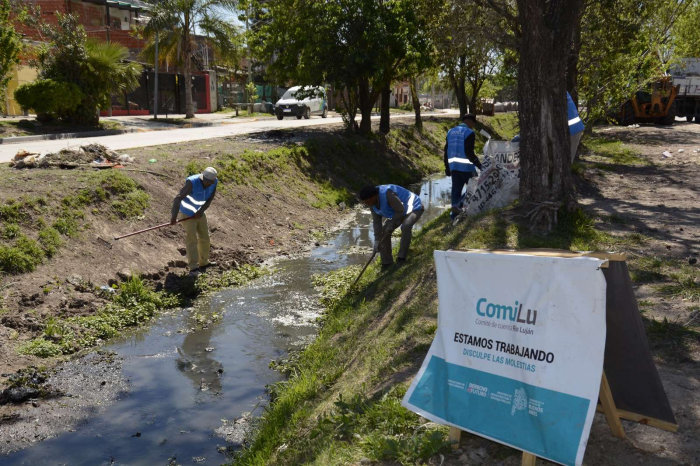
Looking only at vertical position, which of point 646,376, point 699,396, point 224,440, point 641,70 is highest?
point 641,70

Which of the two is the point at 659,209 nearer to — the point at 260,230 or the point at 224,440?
the point at 260,230

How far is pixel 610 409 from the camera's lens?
12.2 ft

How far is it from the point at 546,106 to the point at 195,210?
17.9ft

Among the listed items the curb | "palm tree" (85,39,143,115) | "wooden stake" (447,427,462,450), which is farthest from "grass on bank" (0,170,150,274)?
"palm tree" (85,39,143,115)

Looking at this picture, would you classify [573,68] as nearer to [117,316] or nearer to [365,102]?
[117,316]

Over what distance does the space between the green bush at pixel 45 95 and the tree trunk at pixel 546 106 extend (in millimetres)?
18859

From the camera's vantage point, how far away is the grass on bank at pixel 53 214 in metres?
8.59

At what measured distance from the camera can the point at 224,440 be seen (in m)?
5.73

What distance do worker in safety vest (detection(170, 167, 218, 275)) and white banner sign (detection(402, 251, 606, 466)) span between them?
6.61 m

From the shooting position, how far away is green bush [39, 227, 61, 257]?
8.99 metres

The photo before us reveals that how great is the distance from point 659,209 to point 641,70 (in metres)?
8.65

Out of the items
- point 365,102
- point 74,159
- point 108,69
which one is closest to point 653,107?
point 365,102

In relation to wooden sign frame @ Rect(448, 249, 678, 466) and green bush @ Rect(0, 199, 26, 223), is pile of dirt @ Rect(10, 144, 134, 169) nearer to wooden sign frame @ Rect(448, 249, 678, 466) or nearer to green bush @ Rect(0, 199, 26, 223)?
green bush @ Rect(0, 199, 26, 223)

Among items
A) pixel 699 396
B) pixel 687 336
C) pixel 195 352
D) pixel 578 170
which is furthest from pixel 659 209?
pixel 195 352
